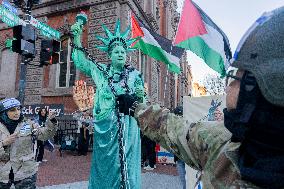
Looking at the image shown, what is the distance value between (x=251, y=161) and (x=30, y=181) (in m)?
3.34

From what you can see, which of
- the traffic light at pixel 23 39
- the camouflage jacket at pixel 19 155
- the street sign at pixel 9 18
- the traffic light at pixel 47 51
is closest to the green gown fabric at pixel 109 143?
the camouflage jacket at pixel 19 155

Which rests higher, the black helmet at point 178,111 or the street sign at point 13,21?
the street sign at point 13,21

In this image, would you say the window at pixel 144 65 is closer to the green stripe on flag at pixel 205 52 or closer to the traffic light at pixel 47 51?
the traffic light at pixel 47 51

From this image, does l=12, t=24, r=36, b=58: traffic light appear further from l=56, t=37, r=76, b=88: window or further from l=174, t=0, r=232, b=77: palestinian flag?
l=56, t=37, r=76, b=88: window

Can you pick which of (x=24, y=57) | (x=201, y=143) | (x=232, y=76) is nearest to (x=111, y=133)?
(x=201, y=143)

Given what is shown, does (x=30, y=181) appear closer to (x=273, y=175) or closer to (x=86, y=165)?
(x=273, y=175)

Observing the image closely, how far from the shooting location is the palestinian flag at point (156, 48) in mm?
6609

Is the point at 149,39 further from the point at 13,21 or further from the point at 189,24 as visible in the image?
the point at 13,21

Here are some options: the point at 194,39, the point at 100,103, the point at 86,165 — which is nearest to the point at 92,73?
the point at 100,103

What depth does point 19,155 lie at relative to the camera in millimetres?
3832

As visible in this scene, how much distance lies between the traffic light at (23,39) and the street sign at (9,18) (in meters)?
0.14

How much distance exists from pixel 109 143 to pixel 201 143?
2.19m

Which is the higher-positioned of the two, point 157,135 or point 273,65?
point 273,65

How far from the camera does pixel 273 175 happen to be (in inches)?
43.0
